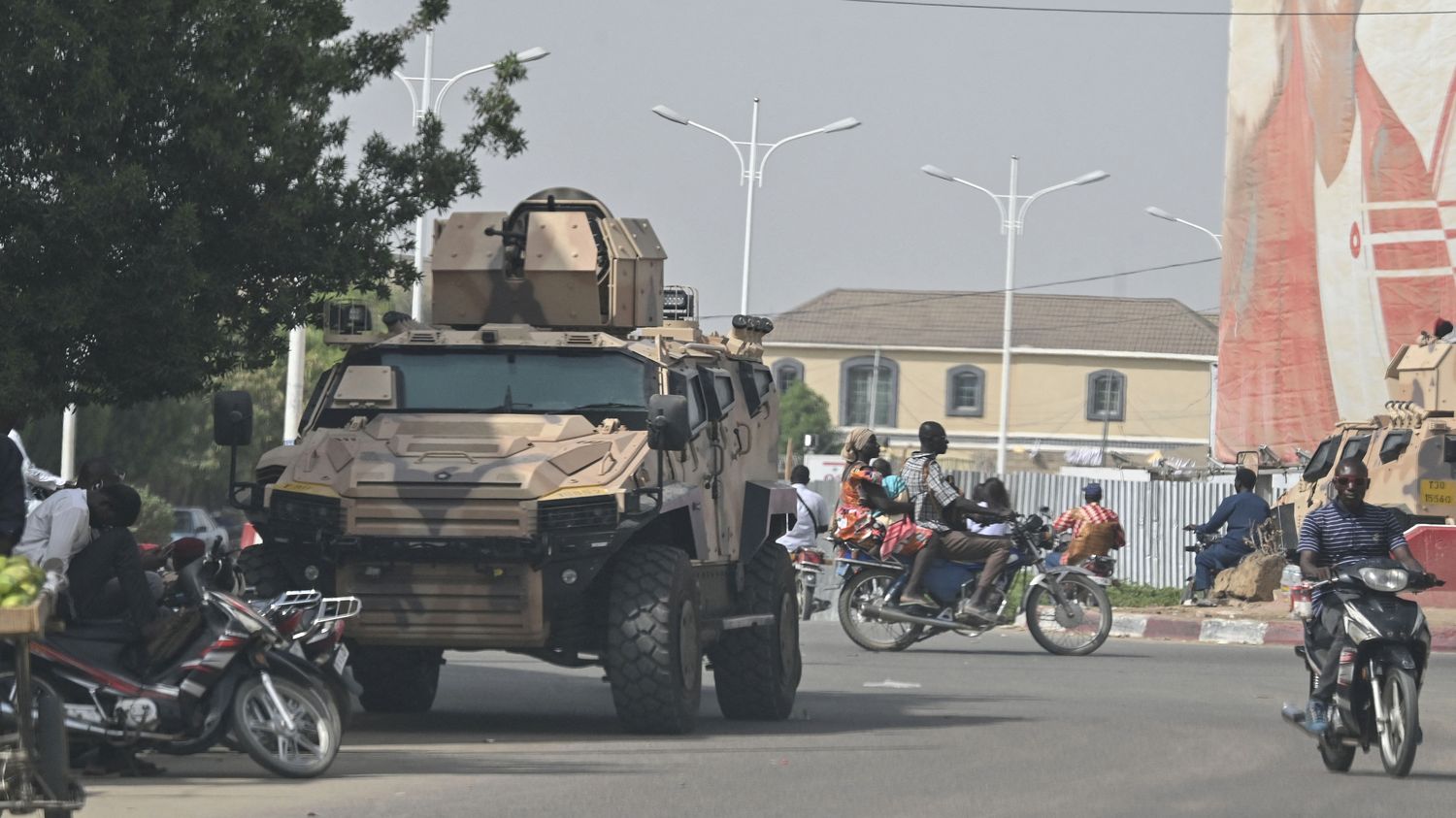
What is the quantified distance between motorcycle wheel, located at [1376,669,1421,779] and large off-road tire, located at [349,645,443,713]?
5307 mm

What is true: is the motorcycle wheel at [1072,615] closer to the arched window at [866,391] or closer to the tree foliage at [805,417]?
the tree foliage at [805,417]

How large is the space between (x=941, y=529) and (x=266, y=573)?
24.0ft

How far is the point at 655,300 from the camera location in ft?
46.5

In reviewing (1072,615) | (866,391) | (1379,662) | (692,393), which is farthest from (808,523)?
(866,391)

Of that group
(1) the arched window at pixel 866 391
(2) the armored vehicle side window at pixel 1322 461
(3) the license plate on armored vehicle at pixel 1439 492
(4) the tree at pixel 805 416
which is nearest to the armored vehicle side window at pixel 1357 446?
(2) the armored vehicle side window at pixel 1322 461

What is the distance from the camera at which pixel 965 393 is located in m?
91.8

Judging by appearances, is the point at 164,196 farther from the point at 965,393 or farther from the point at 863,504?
the point at 965,393

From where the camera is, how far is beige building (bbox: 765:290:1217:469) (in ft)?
297

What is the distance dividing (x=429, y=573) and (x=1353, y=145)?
91.7 feet

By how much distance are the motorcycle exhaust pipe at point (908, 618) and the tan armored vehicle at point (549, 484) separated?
134 inches

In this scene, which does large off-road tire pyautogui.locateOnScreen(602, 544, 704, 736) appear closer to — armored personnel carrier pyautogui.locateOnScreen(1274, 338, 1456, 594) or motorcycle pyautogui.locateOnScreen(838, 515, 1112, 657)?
motorcycle pyautogui.locateOnScreen(838, 515, 1112, 657)

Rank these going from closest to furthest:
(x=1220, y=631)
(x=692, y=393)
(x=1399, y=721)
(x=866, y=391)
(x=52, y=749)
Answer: (x=52, y=749) < (x=1399, y=721) < (x=692, y=393) < (x=1220, y=631) < (x=866, y=391)

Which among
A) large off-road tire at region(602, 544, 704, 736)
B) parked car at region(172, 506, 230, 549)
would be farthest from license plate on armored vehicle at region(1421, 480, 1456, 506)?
parked car at region(172, 506, 230, 549)

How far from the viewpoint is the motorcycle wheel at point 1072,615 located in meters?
18.8
